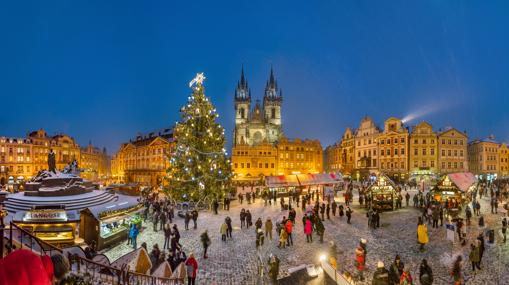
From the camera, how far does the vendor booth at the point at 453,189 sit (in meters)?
24.5

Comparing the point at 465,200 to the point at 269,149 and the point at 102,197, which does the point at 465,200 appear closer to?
the point at 102,197

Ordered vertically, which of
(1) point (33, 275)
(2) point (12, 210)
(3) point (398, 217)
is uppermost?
(1) point (33, 275)

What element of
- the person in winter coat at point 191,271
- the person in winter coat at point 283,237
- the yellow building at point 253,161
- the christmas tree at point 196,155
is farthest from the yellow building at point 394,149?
the person in winter coat at point 191,271

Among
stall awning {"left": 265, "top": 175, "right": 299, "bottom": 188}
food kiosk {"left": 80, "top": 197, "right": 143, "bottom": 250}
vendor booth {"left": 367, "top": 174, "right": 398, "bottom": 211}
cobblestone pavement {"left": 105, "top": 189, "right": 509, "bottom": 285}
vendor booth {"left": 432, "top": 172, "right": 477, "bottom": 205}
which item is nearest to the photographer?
cobblestone pavement {"left": 105, "top": 189, "right": 509, "bottom": 285}

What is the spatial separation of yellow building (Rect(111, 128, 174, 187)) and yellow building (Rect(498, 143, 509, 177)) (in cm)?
7768

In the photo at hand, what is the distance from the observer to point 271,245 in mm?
16297

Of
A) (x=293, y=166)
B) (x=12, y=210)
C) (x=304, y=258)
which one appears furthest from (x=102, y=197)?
(x=293, y=166)

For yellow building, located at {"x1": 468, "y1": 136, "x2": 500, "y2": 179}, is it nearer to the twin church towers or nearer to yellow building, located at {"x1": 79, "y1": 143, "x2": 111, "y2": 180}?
the twin church towers

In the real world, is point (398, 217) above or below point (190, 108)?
below

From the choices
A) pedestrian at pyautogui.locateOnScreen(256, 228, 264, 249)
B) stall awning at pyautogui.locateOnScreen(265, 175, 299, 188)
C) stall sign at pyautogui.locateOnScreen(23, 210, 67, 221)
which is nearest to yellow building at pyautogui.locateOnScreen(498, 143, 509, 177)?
stall awning at pyautogui.locateOnScreen(265, 175, 299, 188)

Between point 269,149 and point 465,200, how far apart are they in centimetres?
4968

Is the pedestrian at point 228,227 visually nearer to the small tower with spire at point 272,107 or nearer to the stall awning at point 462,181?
the stall awning at point 462,181

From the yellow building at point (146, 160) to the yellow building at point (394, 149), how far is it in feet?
149

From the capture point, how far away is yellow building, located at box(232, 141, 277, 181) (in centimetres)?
7212
